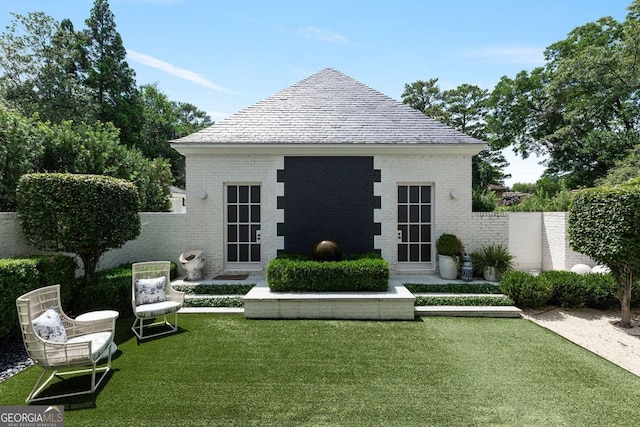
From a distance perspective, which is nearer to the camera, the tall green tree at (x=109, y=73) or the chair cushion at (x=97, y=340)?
the chair cushion at (x=97, y=340)

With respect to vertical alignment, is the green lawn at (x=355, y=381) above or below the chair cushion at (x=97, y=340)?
below

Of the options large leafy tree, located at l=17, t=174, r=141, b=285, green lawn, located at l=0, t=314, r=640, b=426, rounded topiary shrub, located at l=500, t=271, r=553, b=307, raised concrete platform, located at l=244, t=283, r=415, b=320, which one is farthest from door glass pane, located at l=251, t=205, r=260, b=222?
rounded topiary shrub, located at l=500, t=271, r=553, b=307

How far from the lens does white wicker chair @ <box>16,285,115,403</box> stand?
3.57 metres

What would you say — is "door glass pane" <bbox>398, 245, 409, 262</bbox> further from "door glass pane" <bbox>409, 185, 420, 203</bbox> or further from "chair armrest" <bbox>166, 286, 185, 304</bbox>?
"chair armrest" <bbox>166, 286, 185, 304</bbox>

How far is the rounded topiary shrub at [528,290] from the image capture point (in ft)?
21.6

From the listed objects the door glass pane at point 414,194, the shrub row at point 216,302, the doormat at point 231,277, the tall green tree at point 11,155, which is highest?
the tall green tree at point 11,155

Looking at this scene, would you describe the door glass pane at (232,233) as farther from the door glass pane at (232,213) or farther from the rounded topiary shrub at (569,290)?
the rounded topiary shrub at (569,290)

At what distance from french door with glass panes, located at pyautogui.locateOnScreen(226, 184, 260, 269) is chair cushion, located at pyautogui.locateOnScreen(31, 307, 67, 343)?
493 centimetres

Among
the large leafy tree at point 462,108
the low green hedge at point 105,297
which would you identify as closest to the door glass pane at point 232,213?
the low green hedge at point 105,297

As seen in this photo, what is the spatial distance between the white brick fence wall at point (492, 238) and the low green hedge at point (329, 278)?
3.54 metres

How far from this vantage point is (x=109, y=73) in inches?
877

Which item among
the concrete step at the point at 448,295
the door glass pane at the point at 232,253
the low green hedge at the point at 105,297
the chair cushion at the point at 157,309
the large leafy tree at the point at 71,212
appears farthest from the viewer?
the door glass pane at the point at 232,253

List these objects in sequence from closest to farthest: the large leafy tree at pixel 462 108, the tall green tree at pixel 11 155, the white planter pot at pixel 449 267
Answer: the tall green tree at pixel 11 155 < the white planter pot at pixel 449 267 < the large leafy tree at pixel 462 108

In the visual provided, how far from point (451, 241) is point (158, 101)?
122ft
